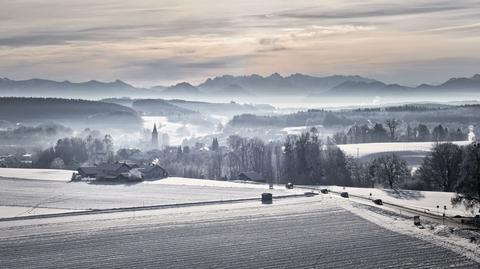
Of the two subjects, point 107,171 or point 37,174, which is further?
point 37,174

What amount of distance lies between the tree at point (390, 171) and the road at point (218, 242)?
3023 centimetres

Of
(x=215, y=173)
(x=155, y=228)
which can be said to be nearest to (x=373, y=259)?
(x=155, y=228)

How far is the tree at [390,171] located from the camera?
7569 cm

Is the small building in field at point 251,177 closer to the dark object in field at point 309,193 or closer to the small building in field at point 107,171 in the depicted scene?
the small building in field at point 107,171

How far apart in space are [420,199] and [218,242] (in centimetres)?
2773

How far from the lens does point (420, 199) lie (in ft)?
189

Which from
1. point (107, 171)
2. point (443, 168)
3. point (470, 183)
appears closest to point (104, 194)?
point (107, 171)

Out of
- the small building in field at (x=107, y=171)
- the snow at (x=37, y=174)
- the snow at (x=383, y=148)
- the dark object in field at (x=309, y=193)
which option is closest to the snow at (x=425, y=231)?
the dark object in field at (x=309, y=193)

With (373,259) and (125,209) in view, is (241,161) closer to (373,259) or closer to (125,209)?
(125,209)

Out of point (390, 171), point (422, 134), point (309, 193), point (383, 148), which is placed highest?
point (422, 134)

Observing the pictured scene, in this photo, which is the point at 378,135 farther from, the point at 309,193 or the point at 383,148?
the point at 309,193

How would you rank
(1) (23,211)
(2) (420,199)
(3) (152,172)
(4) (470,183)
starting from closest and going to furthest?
1. (4) (470,183)
2. (1) (23,211)
3. (2) (420,199)
4. (3) (152,172)

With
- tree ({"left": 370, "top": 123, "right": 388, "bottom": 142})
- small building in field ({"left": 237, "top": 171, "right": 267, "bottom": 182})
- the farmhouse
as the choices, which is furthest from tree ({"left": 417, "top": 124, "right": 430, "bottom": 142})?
the farmhouse

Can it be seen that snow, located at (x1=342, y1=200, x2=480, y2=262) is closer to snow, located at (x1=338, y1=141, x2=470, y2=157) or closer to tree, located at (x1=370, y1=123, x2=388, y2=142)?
snow, located at (x1=338, y1=141, x2=470, y2=157)
